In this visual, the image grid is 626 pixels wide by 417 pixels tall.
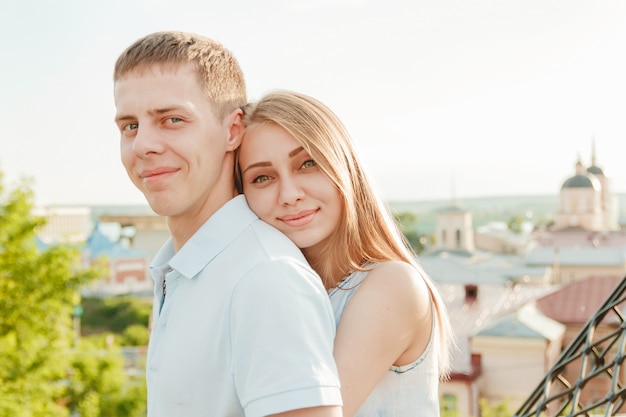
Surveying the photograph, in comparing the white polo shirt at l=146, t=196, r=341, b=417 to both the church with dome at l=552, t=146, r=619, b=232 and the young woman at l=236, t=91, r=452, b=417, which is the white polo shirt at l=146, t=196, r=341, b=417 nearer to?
the young woman at l=236, t=91, r=452, b=417

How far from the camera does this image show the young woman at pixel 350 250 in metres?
1.48

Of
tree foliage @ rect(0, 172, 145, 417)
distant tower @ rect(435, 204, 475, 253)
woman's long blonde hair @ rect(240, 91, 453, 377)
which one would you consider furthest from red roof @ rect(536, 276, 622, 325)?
distant tower @ rect(435, 204, 475, 253)

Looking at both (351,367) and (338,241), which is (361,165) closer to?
(338,241)

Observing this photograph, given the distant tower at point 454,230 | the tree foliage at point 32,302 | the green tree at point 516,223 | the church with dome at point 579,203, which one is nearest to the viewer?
the tree foliage at point 32,302

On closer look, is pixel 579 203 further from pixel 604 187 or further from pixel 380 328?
pixel 380 328

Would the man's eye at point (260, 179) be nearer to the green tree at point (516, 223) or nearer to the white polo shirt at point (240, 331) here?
the white polo shirt at point (240, 331)

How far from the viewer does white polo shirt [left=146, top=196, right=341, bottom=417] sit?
3.88 feet

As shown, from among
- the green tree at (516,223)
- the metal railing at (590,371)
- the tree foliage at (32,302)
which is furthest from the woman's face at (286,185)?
the green tree at (516,223)

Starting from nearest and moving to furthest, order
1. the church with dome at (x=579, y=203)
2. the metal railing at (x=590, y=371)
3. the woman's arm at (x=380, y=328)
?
the woman's arm at (x=380, y=328) → the metal railing at (x=590, y=371) → the church with dome at (x=579, y=203)

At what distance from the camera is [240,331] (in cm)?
123

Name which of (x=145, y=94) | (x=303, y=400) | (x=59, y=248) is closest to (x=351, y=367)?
(x=303, y=400)

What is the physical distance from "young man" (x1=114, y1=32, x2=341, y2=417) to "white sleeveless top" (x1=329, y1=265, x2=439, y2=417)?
0.23 metres

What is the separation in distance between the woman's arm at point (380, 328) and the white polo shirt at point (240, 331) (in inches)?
5.7

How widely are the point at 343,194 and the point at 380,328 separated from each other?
1.31 feet
